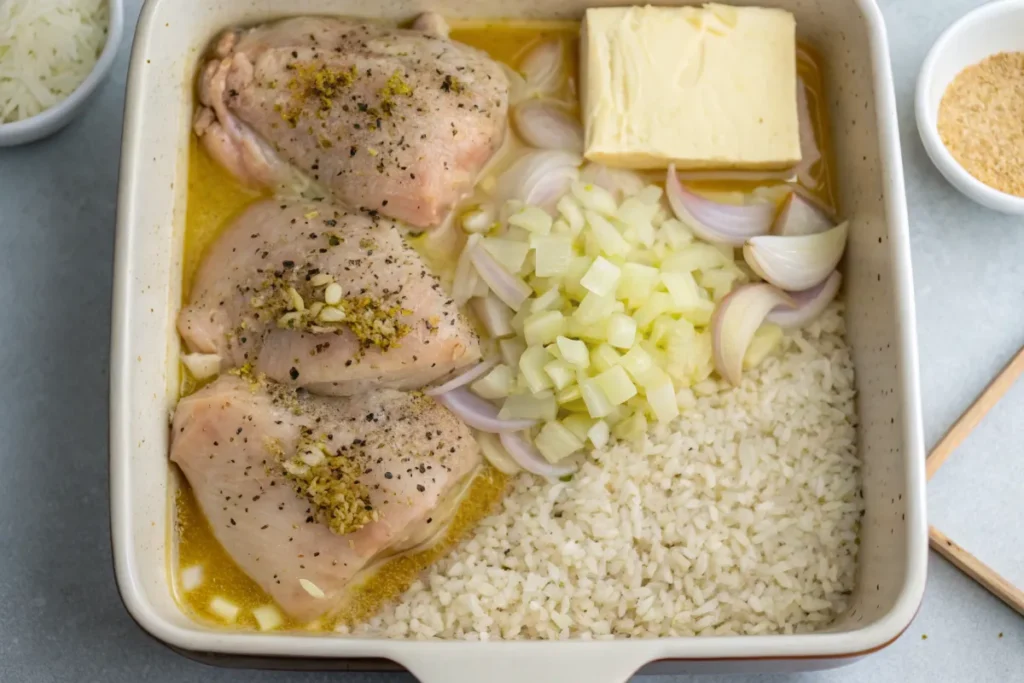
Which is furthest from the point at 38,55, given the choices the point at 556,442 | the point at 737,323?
the point at 737,323

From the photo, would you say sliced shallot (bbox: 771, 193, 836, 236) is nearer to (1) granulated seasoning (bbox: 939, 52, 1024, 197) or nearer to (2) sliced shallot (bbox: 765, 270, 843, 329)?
(2) sliced shallot (bbox: 765, 270, 843, 329)

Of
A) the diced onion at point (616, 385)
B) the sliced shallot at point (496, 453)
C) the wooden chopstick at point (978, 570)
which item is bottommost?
the wooden chopstick at point (978, 570)

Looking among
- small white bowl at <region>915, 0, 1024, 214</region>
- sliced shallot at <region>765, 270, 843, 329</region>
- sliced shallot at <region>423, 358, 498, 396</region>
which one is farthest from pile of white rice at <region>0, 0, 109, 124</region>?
small white bowl at <region>915, 0, 1024, 214</region>

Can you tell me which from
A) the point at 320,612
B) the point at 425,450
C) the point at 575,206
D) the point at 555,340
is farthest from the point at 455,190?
the point at 320,612

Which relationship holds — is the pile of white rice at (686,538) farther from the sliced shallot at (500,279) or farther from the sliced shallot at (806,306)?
the sliced shallot at (500,279)

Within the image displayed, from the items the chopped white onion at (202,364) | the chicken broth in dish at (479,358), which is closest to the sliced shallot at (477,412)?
the chicken broth in dish at (479,358)
